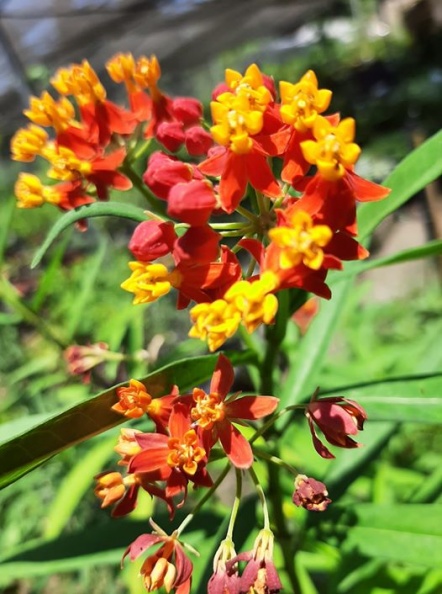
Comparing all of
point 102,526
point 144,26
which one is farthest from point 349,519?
point 144,26

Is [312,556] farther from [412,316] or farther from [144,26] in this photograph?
[144,26]

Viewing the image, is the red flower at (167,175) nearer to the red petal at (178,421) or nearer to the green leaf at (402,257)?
the red petal at (178,421)

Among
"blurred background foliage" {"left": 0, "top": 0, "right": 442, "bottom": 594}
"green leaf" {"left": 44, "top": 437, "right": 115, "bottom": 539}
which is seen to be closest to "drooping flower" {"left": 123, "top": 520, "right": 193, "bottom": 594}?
"blurred background foliage" {"left": 0, "top": 0, "right": 442, "bottom": 594}

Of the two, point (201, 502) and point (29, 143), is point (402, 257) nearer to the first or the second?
point (201, 502)

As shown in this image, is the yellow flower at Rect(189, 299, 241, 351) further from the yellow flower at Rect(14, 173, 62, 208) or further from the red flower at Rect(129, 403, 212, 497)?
the yellow flower at Rect(14, 173, 62, 208)

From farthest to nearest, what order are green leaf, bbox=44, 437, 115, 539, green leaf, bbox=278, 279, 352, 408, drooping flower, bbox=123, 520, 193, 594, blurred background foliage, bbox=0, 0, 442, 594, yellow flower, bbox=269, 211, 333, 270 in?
green leaf, bbox=44, 437, 115, 539 → blurred background foliage, bbox=0, 0, 442, 594 → green leaf, bbox=278, 279, 352, 408 → drooping flower, bbox=123, 520, 193, 594 → yellow flower, bbox=269, 211, 333, 270
